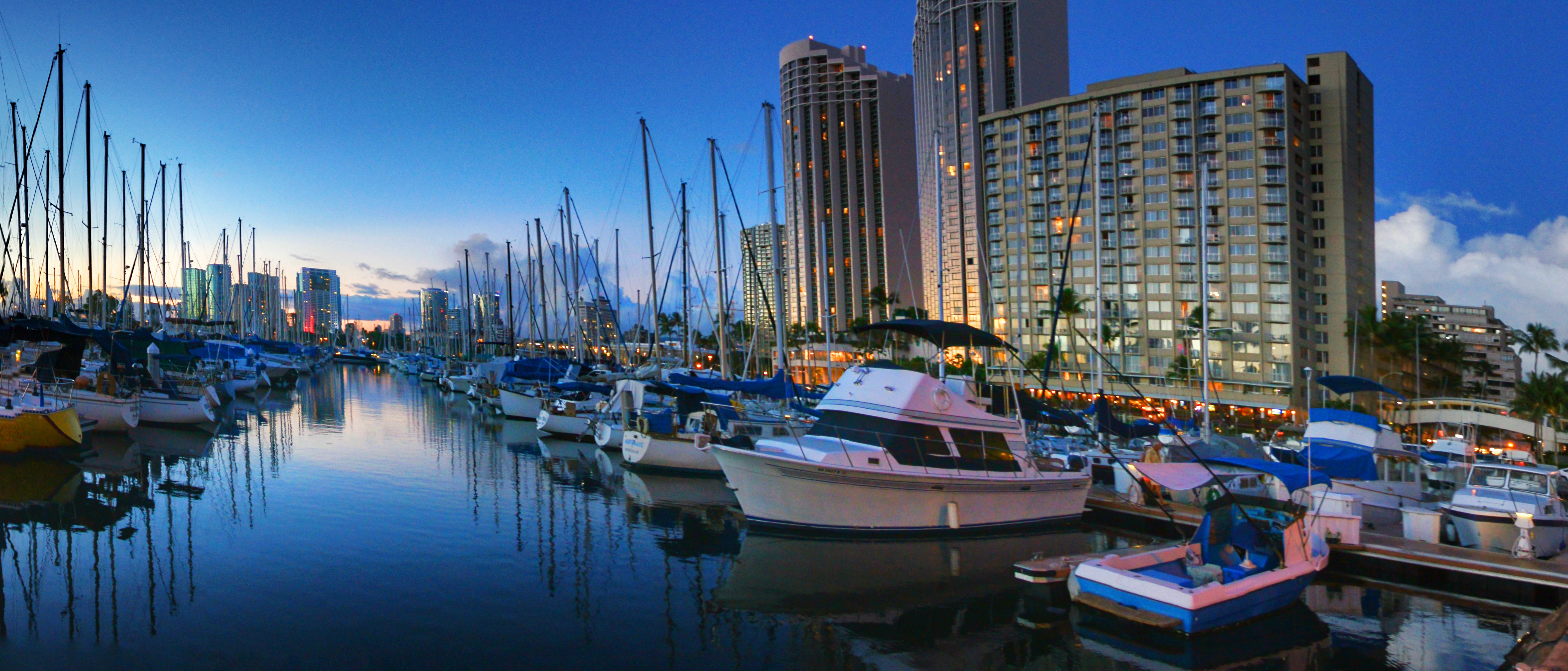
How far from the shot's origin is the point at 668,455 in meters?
26.5

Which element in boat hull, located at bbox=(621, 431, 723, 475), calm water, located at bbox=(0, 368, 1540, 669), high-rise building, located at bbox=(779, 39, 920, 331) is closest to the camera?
calm water, located at bbox=(0, 368, 1540, 669)

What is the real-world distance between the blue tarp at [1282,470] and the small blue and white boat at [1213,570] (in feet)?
0.16

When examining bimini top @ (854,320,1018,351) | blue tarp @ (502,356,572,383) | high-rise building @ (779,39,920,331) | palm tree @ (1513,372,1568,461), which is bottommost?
palm tree @ (1513,372,1568,461)

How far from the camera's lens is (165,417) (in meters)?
34.5

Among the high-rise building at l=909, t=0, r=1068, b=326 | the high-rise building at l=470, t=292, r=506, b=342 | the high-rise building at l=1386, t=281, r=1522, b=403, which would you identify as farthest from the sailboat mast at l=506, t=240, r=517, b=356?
the high-rise building at l=1386, t=281, r=1522, b=403

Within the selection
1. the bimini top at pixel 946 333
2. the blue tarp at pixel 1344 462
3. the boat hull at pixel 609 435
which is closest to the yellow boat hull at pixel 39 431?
the boat hull at pixel 609 435

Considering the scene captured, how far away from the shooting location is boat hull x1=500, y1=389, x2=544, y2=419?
42875 millimetres

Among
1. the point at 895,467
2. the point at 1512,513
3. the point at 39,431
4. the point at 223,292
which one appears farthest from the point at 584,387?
the point at 223,292

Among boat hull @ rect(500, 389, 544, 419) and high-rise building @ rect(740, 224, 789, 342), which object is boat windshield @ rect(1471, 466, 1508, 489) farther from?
boat hull @ rect(500, 389, 544, 419)

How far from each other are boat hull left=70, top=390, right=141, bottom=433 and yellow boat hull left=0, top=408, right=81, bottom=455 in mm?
3389

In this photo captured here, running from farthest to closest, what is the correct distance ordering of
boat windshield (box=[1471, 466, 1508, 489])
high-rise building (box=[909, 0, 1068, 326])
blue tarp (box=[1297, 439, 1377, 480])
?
high-rise building (box=[909, 0, 1068, 326]), blue tarp (box=[1297, 439, 1377, 480]), boat windshield (box=[1471, 466, 1508, 489])

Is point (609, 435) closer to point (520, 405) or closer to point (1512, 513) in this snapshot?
point (520, 405)

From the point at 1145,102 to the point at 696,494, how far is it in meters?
66.5

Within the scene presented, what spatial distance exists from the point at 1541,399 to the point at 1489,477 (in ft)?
121
